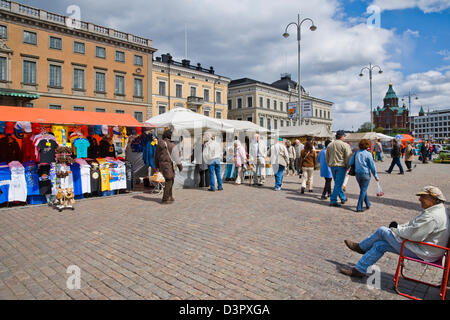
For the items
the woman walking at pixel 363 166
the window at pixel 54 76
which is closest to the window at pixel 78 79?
the window at pixel 54 76

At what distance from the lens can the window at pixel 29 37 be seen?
A: 30.1 meters

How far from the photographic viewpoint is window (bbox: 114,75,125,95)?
37938mm

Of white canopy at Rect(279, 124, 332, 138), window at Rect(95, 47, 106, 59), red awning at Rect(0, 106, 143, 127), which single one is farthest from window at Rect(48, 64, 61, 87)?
red awning at Rect(0, 106, 143, 127)

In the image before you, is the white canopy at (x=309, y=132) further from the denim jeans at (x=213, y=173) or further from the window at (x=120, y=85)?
the window at (x=120, y=85)

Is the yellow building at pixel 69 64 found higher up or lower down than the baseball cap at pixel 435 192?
higher up

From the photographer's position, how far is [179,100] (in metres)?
48.7

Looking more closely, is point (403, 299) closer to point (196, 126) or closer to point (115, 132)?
point (115, 132)

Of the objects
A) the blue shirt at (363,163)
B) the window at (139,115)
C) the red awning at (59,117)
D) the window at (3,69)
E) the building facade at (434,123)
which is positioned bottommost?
the blue shirt at (363,163)

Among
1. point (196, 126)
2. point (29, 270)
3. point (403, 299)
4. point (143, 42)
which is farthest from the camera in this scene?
point (143, 42)

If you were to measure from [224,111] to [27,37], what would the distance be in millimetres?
34780

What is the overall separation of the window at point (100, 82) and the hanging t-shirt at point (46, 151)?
31602 mm

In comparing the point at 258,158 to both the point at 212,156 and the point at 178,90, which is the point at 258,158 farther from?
the point at 178,90

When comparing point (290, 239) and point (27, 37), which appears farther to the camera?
point (27, 37)
